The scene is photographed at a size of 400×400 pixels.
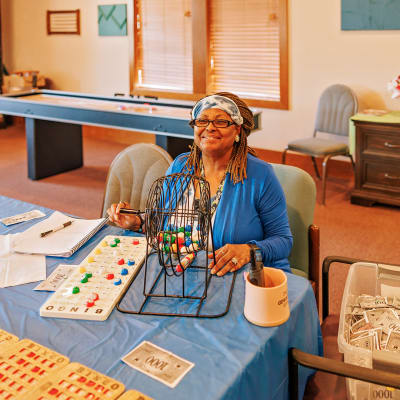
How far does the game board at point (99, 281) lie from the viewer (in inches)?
56.1

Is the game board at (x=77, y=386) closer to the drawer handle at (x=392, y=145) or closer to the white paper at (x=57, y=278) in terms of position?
the white paper at (x=57, y=278)

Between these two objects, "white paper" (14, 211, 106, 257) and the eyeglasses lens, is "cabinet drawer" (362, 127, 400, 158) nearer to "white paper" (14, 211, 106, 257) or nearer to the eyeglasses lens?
the eyeglasses lens

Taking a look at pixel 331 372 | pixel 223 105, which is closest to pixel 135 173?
pixel 223 105

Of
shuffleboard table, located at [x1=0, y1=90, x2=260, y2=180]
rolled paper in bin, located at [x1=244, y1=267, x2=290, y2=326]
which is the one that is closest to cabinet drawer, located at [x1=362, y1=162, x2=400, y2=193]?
shuffleboard table, located at [x1=0, y1=90, x2=260, y2=180]

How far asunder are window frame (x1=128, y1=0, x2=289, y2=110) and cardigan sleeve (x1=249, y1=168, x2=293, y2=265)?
3561 millimetres

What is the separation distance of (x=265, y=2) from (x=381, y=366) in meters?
4.54

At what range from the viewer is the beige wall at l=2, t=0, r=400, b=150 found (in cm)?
473

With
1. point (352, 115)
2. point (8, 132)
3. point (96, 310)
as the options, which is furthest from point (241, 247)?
point (8, 132)

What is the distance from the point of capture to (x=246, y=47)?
18.3ft

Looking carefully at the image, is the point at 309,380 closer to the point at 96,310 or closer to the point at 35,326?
the point at 96,310

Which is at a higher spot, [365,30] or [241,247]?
[365,30]

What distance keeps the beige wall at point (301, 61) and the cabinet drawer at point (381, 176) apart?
2.39 ft

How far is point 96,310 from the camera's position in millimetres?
1422

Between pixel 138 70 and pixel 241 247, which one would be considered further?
pixel 138 70
